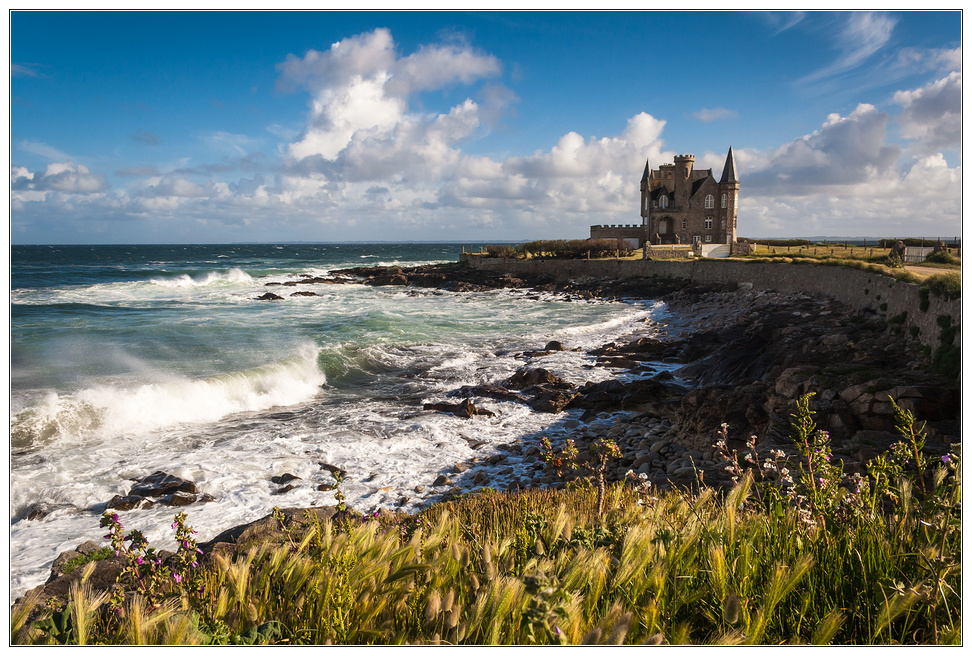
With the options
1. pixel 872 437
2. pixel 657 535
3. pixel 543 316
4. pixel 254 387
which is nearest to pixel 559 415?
pixel 872 437

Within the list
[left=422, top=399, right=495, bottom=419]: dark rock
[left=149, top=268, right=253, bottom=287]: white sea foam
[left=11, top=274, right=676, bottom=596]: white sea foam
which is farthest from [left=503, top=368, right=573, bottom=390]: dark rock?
[left=149, top=268, right=253, bottom=287]: white sea foam

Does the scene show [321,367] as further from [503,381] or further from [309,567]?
[309,567]

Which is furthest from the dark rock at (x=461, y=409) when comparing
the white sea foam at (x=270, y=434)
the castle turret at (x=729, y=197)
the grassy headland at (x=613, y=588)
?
the castle turret at (x=729, y=197)

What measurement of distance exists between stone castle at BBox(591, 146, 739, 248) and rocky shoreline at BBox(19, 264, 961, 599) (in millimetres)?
37865

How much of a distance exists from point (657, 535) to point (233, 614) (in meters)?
1.96

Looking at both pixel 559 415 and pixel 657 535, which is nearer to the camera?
pixel 657 535

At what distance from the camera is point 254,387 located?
1395 centimetres

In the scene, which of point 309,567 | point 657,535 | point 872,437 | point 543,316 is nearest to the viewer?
point 309,567

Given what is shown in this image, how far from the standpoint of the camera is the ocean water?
313 inches

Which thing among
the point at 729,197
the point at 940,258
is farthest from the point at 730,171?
the point at 940,258

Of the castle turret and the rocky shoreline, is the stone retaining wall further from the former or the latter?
the castle turret

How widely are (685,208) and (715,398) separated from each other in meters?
55.1

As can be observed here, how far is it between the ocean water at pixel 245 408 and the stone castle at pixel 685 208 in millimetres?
35921

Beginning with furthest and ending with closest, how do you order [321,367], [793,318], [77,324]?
[77,324]
[793,318]
[321,367]
